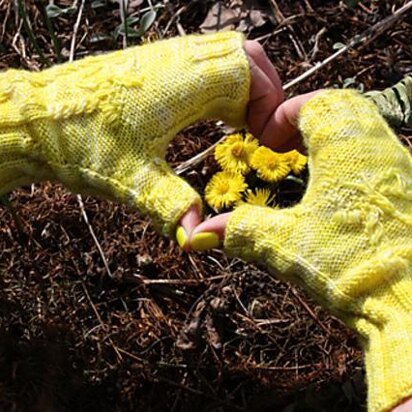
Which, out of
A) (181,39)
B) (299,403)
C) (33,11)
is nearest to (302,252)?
(181,39)

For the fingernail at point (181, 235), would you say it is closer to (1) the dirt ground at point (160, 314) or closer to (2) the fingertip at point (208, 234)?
(2) the fingertip at point (208, 234)

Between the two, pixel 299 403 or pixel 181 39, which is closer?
pixel 181 39

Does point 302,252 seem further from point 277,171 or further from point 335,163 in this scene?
point 277,171

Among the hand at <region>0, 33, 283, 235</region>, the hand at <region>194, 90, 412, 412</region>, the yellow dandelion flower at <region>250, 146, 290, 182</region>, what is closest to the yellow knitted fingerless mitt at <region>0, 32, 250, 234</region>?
the hand at <region>0, 33, 283, 235</region>

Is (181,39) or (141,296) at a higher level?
(181,39)

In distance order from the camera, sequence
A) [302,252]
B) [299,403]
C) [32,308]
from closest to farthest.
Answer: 1. [302,252]
2. [299,403]
3. [32,308]

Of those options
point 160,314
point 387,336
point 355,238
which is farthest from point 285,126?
point 160,314
